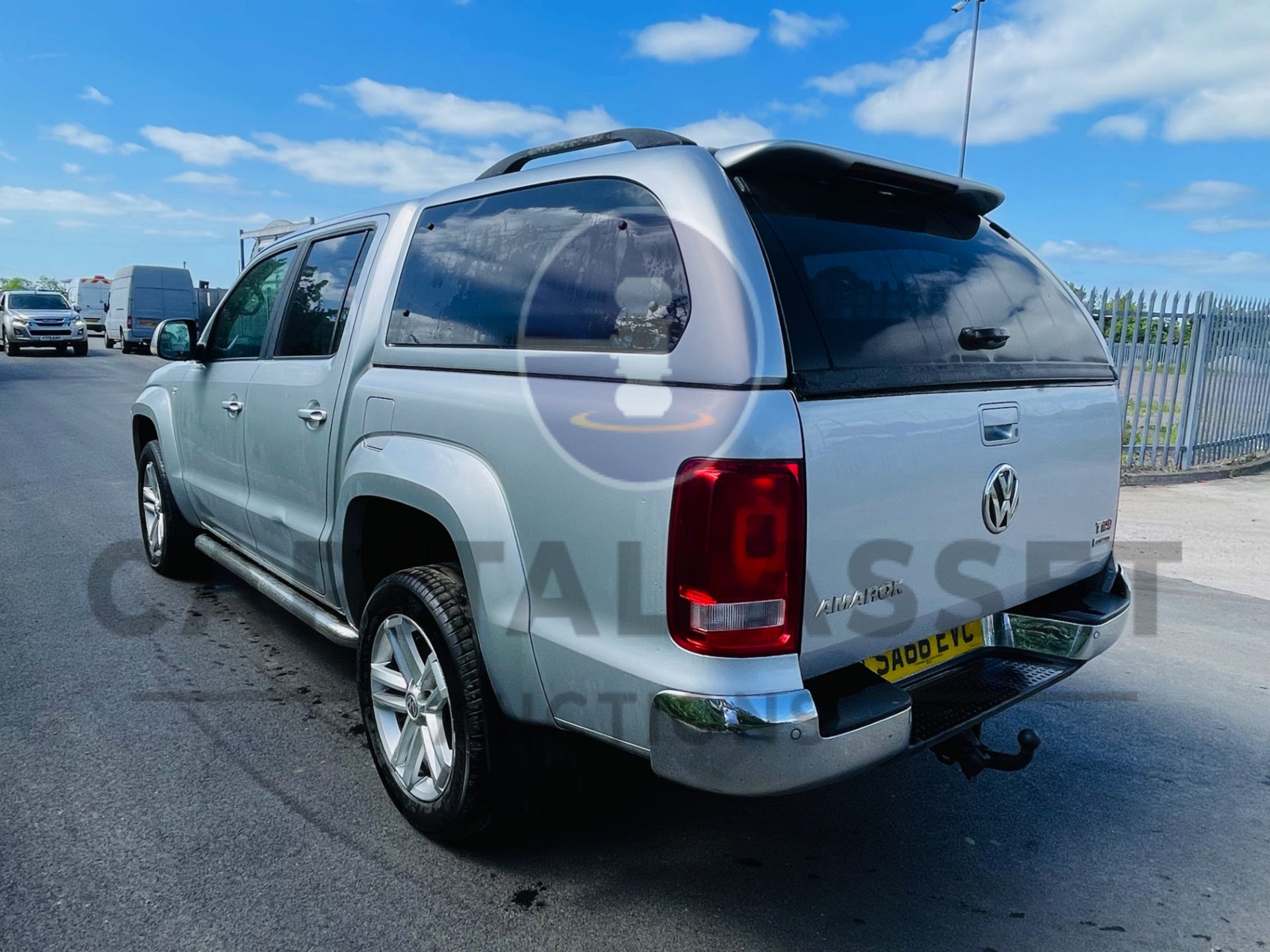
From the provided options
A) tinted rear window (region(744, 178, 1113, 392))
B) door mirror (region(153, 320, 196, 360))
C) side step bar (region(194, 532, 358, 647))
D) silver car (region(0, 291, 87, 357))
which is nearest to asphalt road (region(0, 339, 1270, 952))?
side step bar (region(194, 532, 358, 647))

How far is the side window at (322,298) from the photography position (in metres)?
3.45

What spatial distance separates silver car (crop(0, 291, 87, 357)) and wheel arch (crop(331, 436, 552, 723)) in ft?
98.7

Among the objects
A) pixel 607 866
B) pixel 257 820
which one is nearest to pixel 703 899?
pixel 607 866

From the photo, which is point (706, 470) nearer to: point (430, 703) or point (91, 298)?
point (430, 703)

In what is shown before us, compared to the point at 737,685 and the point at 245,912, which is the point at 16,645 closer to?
the point at 245,912

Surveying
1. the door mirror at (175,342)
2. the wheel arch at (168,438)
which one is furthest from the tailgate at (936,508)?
the wheel arch at (168,438)

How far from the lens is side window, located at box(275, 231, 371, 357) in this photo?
345cm

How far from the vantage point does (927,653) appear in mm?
2529

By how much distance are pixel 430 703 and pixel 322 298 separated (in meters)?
1.72

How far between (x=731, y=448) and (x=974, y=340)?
3.30 ft

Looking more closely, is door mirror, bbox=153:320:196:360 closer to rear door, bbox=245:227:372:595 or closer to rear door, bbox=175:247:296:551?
rear door, bbox=175:247:296:551

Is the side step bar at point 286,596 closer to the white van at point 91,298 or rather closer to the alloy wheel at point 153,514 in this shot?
the alloy wheel at point 153,514

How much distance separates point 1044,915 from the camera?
8.41 feet

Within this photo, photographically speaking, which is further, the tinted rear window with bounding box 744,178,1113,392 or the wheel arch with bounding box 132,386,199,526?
the wheel arch with bounding box 132,386,199,526
